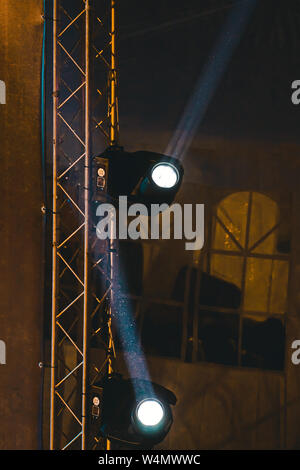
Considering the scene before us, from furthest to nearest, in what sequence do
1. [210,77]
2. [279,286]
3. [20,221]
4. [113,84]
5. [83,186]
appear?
[279,286], [210,77], [20,221], [83,186], [113,84]

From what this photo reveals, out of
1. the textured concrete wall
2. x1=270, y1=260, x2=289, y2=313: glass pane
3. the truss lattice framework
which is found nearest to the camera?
the truss lattice framework

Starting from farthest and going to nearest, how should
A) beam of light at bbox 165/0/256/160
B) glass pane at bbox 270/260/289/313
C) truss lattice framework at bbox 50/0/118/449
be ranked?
glass pane at bbox 270/260/289/313 → beam of light at bbox 165/0/256/160 → truss lattice framework at bbox 50/0/118/449

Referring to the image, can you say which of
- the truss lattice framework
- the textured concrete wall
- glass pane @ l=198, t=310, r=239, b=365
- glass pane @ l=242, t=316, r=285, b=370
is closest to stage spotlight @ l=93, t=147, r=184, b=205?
the truss lattice framework

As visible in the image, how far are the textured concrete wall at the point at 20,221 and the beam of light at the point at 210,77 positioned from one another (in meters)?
1.63

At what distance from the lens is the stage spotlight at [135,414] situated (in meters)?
2.52

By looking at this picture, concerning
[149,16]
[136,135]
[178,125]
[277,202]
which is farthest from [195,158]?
[149,16]

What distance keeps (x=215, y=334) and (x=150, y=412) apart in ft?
5.76

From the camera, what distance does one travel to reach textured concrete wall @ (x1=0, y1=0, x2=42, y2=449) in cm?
321

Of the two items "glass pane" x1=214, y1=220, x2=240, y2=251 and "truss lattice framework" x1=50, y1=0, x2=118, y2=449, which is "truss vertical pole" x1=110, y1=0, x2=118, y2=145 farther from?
"glass pane" x1=214, y1=220, x2=240, y2=251

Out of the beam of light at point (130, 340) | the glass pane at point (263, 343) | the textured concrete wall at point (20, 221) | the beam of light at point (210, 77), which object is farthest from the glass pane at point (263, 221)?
the textured concrete wall at point (20, 221)

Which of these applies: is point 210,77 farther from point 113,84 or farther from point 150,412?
point 150,412

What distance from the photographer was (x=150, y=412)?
8.38ft

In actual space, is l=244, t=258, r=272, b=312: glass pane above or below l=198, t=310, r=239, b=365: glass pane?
above

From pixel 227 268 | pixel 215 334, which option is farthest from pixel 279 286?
pixel 215 334
